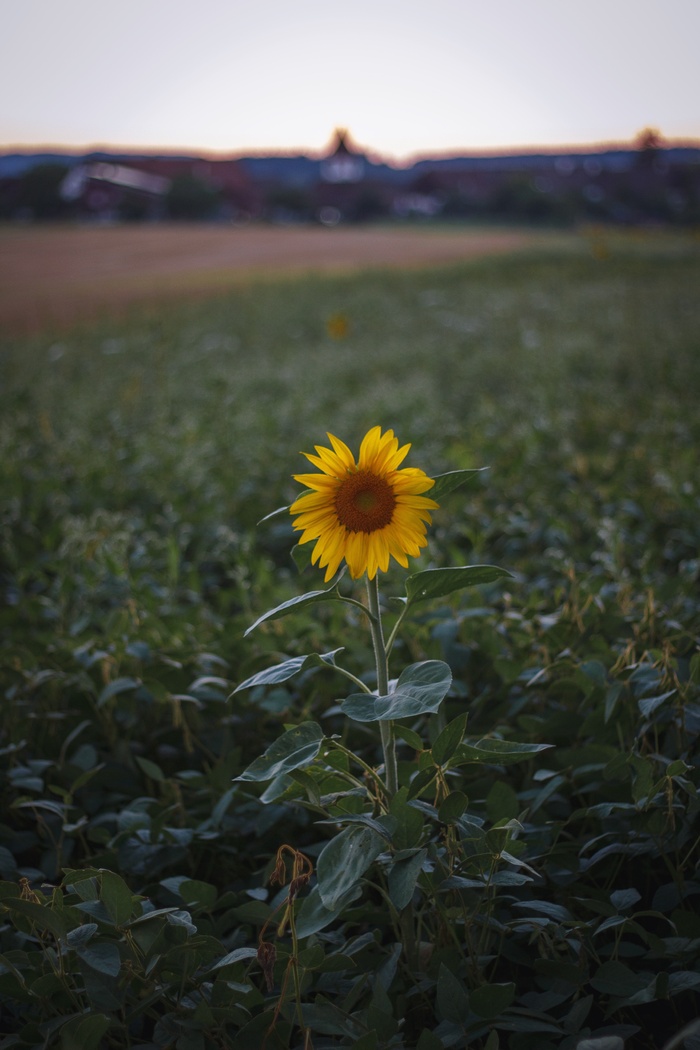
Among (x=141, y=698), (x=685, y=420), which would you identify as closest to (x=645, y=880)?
(x=141, y=698)

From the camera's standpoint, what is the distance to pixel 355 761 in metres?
1.40

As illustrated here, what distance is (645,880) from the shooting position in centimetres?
148

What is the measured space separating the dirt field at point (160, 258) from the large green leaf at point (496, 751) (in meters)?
10.1

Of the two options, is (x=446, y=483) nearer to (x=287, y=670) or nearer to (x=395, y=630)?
(x=395, y=630)

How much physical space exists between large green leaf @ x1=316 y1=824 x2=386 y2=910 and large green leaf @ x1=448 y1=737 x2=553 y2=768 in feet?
0.52

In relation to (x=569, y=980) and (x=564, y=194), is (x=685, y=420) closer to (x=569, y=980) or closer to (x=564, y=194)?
(x=569, y=980)

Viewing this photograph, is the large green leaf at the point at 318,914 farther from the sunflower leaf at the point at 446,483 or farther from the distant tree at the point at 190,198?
the distant tree at the point at 190,198

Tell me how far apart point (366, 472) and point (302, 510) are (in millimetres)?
108

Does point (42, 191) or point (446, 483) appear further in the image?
point (42, 191)

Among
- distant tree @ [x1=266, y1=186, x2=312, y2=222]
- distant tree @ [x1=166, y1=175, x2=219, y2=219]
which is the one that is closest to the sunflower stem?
distant tree @ [x1=166, y1=175, x2=219, y2=219]

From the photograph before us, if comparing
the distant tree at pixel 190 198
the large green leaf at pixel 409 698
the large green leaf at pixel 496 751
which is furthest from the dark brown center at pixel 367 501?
the distant tree at pixel 190 198

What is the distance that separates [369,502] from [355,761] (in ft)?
1.58

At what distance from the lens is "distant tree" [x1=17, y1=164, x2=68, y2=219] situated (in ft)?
36.2

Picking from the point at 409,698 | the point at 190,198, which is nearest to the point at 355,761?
the point at 409,698
